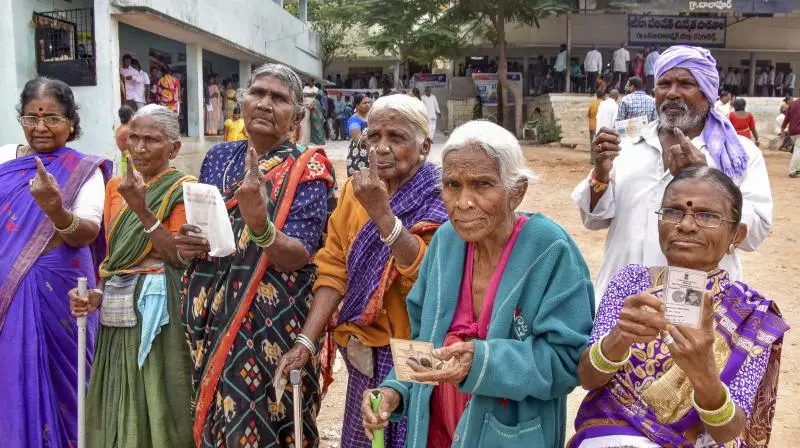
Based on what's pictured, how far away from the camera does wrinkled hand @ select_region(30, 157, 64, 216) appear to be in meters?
3.11

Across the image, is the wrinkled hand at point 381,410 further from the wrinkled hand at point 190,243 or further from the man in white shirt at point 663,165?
the man in white shirt at point 663,165

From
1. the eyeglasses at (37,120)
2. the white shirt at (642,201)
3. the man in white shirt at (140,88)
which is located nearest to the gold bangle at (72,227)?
the eyeglasses at (37,120)

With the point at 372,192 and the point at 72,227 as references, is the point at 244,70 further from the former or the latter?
the point at 372,192

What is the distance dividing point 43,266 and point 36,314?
23 cm

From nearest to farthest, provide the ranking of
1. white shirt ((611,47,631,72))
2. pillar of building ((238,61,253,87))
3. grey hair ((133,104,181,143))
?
grey hair ((133,104,181,143)) < pillar of building ((238,61,253,87)) < white shirt ((611,47,631,72))

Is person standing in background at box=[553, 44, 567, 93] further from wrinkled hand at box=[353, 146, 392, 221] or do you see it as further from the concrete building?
wrinkled hand at box=[353, 146, 392, 221]

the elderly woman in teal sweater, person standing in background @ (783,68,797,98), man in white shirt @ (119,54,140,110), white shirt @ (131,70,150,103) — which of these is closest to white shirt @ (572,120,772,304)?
the elderly woman in teal sweater

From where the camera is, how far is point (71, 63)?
12109 mm

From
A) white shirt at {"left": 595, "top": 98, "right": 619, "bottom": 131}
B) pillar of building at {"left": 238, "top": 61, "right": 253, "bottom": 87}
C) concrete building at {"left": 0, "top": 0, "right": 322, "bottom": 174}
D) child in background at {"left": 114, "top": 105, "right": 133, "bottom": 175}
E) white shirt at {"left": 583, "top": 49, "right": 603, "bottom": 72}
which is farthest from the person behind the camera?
white shirt at {"left": 583, "top": 49, "right": 603, "bottom": 72}

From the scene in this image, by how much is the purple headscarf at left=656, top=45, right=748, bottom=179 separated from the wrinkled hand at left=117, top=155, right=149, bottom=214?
2.28 meters

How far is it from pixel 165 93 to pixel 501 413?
48.8 feet

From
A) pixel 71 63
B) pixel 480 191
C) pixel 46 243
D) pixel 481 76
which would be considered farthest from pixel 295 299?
pixel 481 76

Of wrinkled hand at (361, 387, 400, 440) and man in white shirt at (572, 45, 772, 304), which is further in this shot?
man in white shirt at (572, 45, 772, 304)

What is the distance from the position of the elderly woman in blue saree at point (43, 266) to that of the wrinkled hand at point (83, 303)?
326 millimetres
